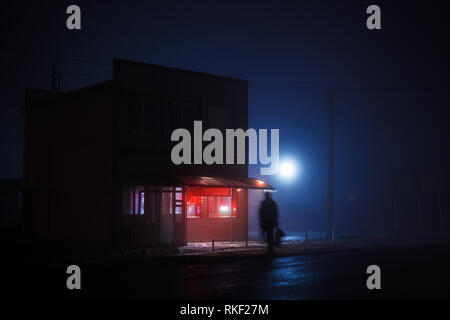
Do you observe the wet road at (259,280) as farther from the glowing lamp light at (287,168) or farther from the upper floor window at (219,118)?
the glowing lamp light at (287,168)

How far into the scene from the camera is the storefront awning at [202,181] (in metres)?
24.0

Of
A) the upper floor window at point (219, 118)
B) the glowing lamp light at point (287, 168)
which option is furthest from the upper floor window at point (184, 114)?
the glowing lamp light at point (287, 168)

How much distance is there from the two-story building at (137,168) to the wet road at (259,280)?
6.36 m

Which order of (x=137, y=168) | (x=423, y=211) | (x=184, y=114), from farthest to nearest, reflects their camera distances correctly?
(x=423, y=211) < (x=184, y=114) < (x=137, y=168)

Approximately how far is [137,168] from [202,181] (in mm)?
3231

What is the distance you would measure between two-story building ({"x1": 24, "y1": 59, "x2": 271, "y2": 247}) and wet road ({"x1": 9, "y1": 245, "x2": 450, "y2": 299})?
20.9ft

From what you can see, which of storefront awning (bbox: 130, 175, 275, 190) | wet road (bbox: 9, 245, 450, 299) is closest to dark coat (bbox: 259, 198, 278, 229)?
wet road (bbox: 9, 245, 450, 299)

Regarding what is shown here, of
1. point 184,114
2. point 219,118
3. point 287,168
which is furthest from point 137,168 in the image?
point 287,168

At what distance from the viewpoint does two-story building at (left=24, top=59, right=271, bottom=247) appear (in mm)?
23953

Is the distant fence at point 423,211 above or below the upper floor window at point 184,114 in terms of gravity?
below

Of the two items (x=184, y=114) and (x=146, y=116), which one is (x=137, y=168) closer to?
(x=146, y=116)

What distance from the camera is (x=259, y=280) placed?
42.7 ft
